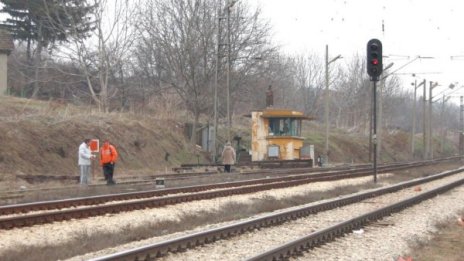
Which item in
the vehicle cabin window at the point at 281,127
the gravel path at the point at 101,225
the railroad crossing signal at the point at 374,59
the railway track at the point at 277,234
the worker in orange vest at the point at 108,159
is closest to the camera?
the railway track at the point at 277,234

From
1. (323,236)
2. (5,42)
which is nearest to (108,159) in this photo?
(323,236)

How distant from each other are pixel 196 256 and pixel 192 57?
36.6 metres

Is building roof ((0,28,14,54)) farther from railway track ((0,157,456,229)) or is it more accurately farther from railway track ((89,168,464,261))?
railway track ((89,168,464,261))

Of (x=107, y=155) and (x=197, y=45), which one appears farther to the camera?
(x=197, y=45)

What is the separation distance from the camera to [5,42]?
48.0 meters

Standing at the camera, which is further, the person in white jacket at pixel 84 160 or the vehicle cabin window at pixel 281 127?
the vehicle cabin window at pixel 281 127

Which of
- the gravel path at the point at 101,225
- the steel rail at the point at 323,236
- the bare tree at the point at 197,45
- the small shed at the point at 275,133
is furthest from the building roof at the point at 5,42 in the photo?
the steel rail at the point at 323,236

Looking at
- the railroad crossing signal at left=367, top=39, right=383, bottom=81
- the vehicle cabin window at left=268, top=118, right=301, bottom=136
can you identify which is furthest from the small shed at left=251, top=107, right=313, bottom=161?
the railroad crossing signal at left=367, top=39, right=383, bottom=81

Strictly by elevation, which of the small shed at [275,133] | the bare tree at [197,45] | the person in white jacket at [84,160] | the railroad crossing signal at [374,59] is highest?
the bare tree at [197,45]

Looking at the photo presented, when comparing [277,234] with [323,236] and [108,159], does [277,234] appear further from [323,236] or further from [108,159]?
[108,159]

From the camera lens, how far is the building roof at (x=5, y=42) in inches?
1849

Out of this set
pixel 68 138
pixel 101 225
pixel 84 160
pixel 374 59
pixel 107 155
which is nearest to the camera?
pixel 101 225

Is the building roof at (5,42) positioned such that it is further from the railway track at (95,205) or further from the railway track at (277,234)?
the railway track at (277,234)

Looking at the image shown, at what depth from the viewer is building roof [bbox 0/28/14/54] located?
4697cm
